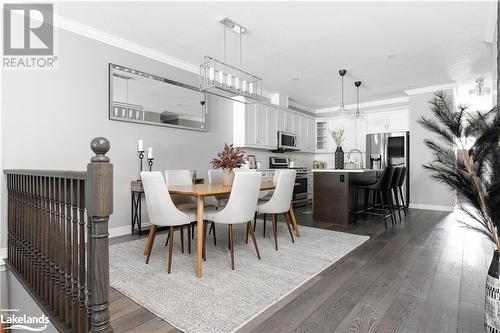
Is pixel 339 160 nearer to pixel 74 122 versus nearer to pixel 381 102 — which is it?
pixel 381 102

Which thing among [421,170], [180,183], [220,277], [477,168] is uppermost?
[477,168]

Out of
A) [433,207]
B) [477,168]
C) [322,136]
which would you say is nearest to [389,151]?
[433,207]

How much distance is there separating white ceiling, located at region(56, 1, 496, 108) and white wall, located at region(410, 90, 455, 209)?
0.85m

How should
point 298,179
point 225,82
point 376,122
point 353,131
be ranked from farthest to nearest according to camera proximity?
point 353,131, point 376,122, point 298,179, point 225,82

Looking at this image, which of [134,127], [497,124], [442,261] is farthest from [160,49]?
[442,261]

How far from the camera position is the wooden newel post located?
1.12m

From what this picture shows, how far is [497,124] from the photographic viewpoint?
1.44m

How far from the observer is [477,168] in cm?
147

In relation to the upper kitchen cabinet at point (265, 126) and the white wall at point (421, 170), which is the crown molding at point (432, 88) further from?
the upper kitchen cabinet at point (265, 126)

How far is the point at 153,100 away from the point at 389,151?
5089mm

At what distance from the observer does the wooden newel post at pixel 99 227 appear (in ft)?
3.68

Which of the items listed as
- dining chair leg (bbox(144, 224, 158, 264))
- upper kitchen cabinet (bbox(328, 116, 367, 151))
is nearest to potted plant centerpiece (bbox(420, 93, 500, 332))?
dining chair leg (bbox(144, 224, 158, 264))

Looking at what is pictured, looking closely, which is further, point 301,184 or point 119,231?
point 301,184

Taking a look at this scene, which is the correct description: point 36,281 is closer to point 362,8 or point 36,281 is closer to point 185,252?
point 185,252
